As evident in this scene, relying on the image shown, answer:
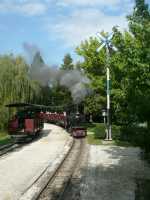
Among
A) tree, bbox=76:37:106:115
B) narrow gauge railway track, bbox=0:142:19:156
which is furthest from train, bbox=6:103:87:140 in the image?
tree, bbox=76:37:106:115

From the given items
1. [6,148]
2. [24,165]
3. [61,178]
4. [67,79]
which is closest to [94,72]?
[67,79]

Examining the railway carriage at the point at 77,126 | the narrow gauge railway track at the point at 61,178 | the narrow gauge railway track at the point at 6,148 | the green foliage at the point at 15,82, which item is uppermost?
the green foliage at the point at 15,82

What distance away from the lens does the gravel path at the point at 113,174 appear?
1400 centimetres

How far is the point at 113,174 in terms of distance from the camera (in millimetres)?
17656

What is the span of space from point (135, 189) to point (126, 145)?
14367 millimetres

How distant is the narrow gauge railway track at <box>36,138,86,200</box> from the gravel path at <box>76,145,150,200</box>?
66cm

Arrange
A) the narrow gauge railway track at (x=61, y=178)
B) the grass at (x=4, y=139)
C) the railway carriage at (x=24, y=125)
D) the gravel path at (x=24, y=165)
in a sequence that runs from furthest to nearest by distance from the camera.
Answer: the railway carriage at (x=24, y=125) < the grass at (x=4, y=139) < the gravel path at (x=24, y=165) < the narrow gauge railway track at (x=61, y=178)

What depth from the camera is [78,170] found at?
62.4ft

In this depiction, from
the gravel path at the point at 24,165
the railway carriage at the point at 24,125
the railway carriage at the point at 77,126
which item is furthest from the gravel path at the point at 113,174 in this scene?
the railway carriage at the point at 77,126

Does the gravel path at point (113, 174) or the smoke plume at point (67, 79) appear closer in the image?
the gravel path at point (113, 174)

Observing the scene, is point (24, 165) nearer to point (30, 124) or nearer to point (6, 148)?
point (6, 148)

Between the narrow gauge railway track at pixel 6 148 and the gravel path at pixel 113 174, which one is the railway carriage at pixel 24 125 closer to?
the narrow gauge railway track at pixel 6 148

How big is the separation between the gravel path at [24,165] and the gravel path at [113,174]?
2124 mm

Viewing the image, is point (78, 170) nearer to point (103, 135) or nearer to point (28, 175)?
point (28, 175)
